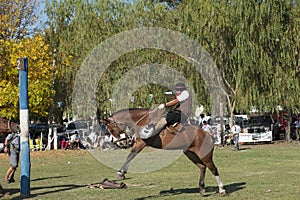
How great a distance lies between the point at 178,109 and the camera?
46.8 feet

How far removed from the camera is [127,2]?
42312 millimetres

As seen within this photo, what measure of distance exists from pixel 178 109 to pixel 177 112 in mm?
79

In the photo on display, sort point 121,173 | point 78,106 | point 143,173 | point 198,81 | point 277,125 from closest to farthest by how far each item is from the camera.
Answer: point 121,173, point 143,173, point 198,81, point 78,106, point 277,125

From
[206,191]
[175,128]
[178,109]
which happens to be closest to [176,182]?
[206,191]

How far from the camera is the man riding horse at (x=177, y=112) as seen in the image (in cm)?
1401

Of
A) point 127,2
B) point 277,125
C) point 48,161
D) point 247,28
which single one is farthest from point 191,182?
point 277,125

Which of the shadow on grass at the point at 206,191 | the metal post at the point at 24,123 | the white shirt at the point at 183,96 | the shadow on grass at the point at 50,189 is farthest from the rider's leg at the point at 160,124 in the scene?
the shadow on grass at the point at 50,189

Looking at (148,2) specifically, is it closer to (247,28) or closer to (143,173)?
(247,28)

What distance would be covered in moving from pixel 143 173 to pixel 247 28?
770 inches

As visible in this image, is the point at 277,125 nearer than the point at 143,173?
No

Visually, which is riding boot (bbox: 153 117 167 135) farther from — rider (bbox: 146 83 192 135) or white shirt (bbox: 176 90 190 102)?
white shirt (bbox: 176 90 190 102)

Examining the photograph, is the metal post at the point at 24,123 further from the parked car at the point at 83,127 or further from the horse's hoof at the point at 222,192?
the parked car at the point at 83,127

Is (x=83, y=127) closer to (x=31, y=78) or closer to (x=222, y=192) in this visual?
(x=31, y=78)

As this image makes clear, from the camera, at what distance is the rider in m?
14.0
